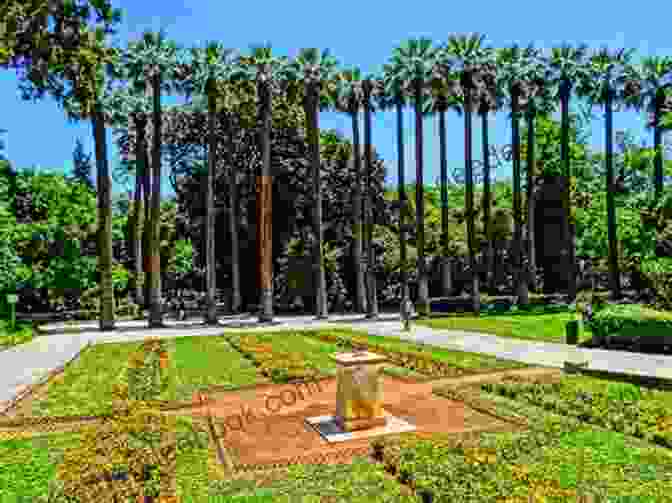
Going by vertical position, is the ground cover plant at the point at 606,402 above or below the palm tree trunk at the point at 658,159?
below

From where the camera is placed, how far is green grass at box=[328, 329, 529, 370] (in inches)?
550

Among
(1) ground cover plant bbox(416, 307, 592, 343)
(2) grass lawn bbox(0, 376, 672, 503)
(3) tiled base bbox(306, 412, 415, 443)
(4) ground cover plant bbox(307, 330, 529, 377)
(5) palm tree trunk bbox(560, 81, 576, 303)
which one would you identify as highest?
(5) palm tree trunk bbox(560, 81, 576, 303)

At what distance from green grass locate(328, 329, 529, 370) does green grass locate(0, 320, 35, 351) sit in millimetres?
13129

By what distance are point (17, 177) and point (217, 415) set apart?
32.4m

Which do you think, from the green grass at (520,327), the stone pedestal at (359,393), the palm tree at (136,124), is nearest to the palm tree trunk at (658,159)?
the green grass at (520,327)

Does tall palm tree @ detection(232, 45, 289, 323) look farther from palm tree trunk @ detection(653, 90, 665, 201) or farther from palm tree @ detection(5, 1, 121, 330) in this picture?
palm tree trunk @ detection(653, 90, 665, 201)

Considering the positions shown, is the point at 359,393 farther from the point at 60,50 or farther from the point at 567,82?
the point at 567,82

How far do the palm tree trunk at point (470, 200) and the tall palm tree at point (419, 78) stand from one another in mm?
2704

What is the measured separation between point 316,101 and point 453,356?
72.7 feet

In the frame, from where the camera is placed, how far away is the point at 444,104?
3719 centimetres

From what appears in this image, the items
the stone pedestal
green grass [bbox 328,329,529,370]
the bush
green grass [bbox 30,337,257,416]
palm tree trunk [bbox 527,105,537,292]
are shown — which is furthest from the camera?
palm tree trunk [bbox 527,105,537,292]

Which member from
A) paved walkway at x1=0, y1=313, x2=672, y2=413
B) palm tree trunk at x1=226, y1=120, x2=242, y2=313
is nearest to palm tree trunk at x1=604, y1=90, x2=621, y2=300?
paved walkway at x1=0, y1=313, x2=672, y2=413

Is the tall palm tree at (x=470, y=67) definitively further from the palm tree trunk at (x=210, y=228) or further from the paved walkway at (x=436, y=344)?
the palm tree trunk at (x=210, y=228)

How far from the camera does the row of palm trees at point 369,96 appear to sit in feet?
103
